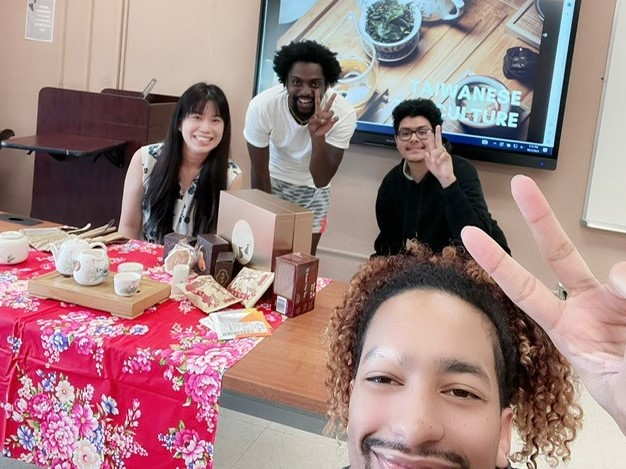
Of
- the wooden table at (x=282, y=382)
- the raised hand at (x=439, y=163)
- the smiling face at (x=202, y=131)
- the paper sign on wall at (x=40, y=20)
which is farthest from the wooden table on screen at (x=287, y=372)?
the paper sign on wall at (x=40, y=20)

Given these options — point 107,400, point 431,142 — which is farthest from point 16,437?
point 431,142

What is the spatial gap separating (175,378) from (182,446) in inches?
5.5

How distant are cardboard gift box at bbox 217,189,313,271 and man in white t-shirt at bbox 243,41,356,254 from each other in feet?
3.02

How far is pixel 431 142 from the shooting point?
2559 mm

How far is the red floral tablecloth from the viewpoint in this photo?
125 centimetres

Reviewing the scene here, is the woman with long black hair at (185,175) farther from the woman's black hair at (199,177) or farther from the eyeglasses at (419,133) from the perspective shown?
the eyeglasses at (419,133)

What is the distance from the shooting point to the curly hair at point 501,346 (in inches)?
37.3

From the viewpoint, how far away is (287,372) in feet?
4.20

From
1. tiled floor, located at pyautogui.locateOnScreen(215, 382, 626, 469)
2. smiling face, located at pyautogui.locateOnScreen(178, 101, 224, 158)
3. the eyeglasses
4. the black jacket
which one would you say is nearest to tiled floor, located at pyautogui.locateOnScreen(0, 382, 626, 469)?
tiled floor, located at pyautogui.locateOnScreen(215, 382, 626, 469)

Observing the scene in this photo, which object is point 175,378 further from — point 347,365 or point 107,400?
point 347,365

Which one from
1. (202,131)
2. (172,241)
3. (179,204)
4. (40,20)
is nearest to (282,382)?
(172,241)

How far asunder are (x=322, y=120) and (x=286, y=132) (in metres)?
0.23

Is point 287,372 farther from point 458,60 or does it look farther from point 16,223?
point 458,60

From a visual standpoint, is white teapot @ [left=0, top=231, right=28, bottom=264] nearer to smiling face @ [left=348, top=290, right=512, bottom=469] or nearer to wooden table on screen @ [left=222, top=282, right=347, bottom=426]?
wooden table on screen @ [left=222, top=282, right=347, bottom=426]
